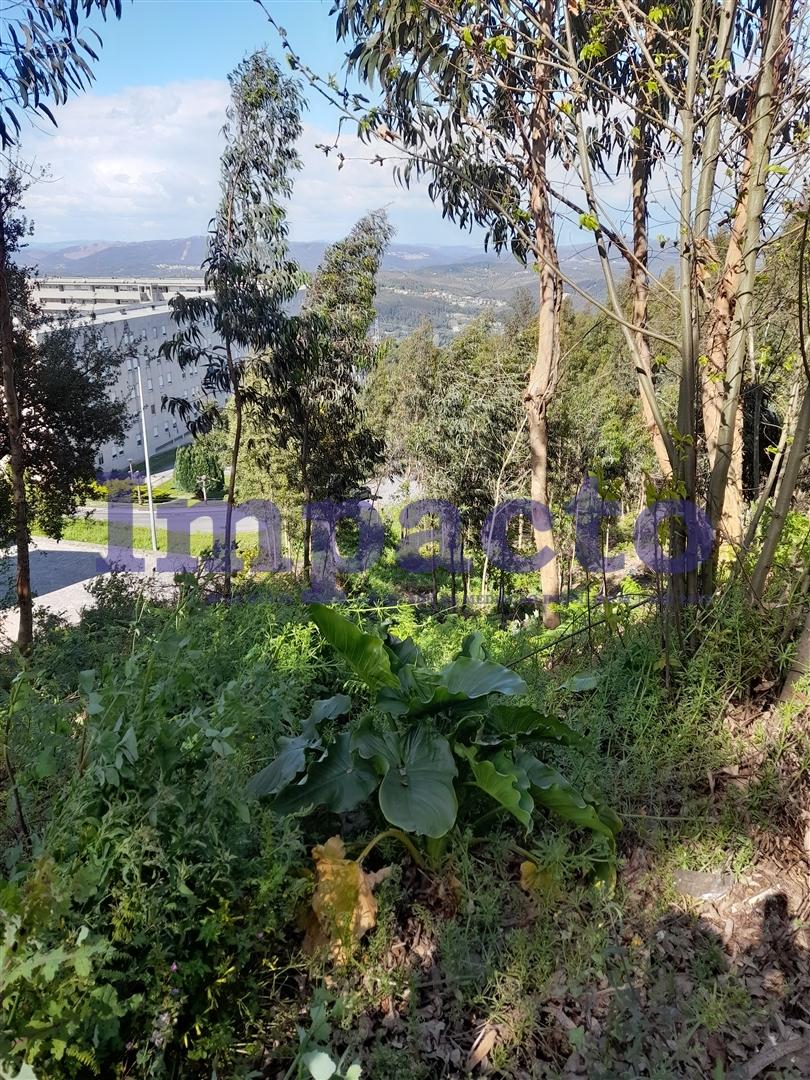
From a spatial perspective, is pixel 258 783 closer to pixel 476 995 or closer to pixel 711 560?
pixel 476 995

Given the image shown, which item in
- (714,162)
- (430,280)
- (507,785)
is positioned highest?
(430,280)

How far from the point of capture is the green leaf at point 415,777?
1628mm

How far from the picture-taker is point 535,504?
23.6 ft

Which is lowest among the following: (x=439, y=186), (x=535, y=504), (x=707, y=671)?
(x=535, y=504)

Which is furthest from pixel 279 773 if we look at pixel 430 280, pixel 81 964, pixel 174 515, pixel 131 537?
pixel 174 515

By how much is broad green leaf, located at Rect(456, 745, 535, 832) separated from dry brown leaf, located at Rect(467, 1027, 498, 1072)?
41cm

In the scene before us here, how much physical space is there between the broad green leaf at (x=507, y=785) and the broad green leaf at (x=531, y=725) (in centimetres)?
20

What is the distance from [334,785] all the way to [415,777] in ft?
0.66

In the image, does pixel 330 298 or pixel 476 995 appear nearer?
Result: pixel 476 995

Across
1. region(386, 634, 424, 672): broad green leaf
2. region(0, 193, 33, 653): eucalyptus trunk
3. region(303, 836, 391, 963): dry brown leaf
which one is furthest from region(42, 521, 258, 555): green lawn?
region(303, 836, 391, 963): dry brown leaf

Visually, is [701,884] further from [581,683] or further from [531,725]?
[581,683]

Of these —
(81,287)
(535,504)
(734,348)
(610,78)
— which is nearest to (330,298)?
(535,504)

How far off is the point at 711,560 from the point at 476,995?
1.49 meters

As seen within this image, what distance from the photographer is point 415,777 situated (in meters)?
1.74
